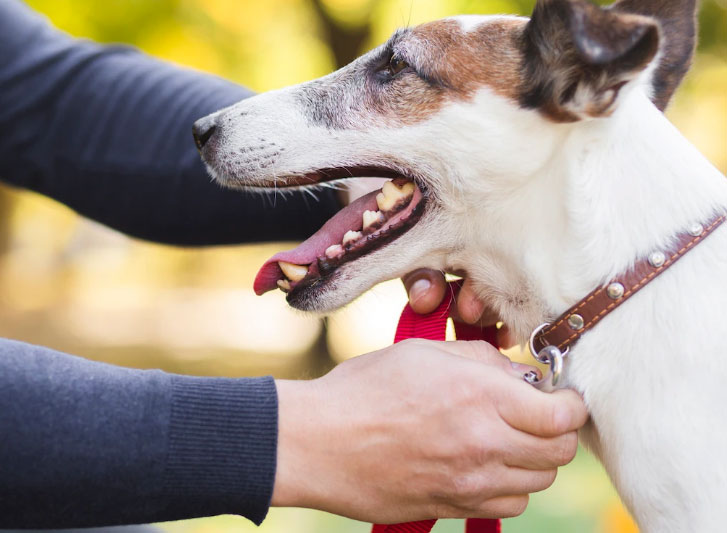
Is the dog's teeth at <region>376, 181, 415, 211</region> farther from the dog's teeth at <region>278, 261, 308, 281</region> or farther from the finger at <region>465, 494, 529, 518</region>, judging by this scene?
the finger at <region>465, 494, 529, 518</region>

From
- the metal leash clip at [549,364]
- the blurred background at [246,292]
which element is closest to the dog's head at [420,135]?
the metal leash clip at [549,364]

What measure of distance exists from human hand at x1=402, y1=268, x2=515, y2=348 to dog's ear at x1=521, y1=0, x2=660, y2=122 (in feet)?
1.59

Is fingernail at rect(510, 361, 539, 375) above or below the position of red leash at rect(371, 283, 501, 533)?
above

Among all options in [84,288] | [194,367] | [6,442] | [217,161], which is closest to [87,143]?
[217,161]

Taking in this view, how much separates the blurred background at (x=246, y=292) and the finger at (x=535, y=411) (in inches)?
106

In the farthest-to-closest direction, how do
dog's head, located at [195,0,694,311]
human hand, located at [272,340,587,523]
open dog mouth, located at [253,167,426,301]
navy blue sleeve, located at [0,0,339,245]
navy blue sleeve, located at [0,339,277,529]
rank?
navy blue sleeve, located at [0,0,339,245] → open dog mouth, located at [253,167,426,301] → dog's head, located at [195,0,694,311] → human hand, located at [272,340,587,523] → navy blue sleeve, located at [0,339,277,529]

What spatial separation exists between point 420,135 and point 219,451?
2.98 ft

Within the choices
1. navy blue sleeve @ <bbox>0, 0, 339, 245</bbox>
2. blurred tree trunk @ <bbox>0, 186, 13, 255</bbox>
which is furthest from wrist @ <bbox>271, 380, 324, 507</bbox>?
blurred tree trunk @ <bbox>0, 186, 13, 255</bbox>

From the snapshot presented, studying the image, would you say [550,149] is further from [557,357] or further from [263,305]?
[263,305]

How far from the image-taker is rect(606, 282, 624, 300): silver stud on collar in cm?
162

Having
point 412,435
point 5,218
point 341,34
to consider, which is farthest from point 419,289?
point 5,218

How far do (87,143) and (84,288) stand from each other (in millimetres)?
11811

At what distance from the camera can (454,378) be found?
1.56 meters

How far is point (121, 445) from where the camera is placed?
1.44m
